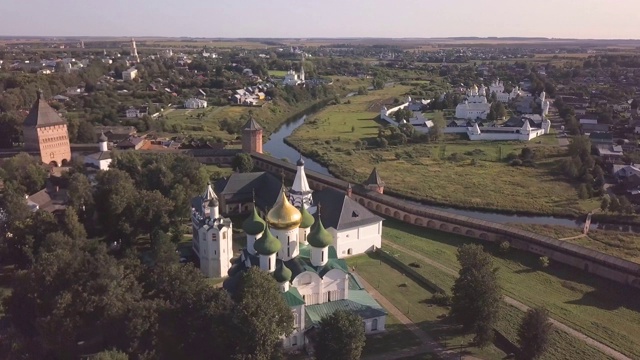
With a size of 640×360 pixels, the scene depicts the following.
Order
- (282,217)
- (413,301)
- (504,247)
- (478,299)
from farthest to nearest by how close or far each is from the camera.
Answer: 1. (504,247)
2. (413,301)
3. (282,217)
4. (478,299)

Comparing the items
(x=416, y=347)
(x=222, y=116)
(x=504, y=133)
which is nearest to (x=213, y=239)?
(x=416, y=347)

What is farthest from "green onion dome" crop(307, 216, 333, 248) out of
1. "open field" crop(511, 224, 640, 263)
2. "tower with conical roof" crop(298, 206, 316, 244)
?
"open field" crop(511, 224, 640, 263)

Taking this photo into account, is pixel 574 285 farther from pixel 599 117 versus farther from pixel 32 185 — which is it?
pixel 599 117

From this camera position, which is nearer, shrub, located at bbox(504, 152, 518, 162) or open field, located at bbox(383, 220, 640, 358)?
open field, located at bbox(383, 220, 640, 358)

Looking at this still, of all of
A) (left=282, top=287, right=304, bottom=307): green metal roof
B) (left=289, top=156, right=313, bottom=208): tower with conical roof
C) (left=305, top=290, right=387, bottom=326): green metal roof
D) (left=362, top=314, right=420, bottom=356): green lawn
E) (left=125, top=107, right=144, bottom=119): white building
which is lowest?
(left=362, top=314, right=420, bottom=356): green lawn

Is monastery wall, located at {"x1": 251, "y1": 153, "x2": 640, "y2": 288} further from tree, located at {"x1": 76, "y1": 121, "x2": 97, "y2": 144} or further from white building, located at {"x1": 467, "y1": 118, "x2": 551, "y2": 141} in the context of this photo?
white building, located at {"x1": 467, "y1": 118, "x2": 551, "y2": 141}

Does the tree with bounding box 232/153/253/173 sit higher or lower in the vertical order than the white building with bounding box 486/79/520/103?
lower

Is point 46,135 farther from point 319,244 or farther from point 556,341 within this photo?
point 556,341
